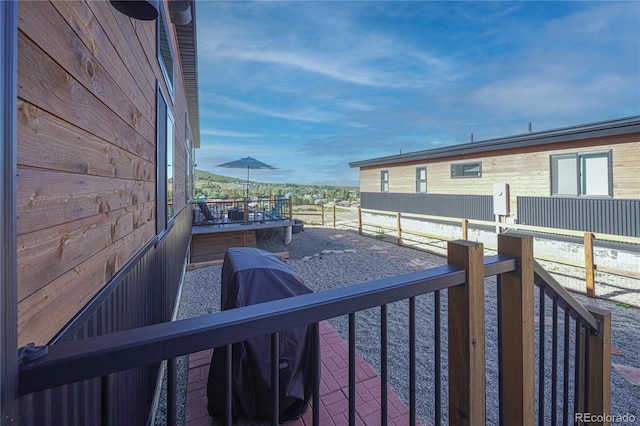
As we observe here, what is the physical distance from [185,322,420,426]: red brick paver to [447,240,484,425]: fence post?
1138 millimetres

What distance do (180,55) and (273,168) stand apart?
7224mm

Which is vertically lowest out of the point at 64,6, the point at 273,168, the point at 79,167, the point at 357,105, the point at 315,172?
the point at 79,167

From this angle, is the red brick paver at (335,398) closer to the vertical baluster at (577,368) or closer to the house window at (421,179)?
the vertical baluster at (577,368)

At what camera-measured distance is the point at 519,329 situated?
4.41ft

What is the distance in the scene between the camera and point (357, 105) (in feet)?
106

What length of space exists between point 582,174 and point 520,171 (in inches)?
66.5

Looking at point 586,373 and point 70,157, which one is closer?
point 70,157

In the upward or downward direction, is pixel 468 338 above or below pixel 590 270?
above

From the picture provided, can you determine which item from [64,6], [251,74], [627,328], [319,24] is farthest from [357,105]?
[64,6]

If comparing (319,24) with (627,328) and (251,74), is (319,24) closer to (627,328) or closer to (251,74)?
(251,74)

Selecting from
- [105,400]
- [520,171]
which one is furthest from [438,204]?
[105,400]

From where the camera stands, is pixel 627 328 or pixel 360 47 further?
pixel 360 47

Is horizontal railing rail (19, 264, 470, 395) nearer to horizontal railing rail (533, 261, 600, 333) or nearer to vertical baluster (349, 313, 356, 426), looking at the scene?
vertical baluster (349, 313, 356, 426)

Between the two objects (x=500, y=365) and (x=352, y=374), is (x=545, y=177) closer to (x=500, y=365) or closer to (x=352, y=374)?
(x=500, y=365)
